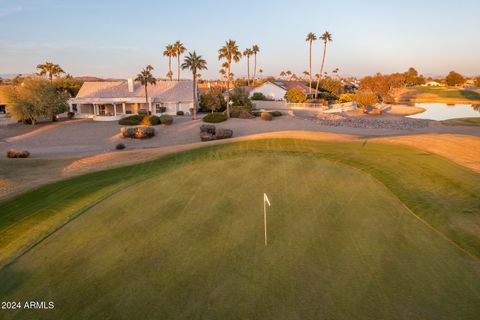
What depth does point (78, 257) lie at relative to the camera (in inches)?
356

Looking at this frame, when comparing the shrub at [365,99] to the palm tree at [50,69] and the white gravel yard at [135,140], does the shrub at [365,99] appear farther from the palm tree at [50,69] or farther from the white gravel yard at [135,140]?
the palm tree at [50,69]

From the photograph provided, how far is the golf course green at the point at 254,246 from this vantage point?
6855mm

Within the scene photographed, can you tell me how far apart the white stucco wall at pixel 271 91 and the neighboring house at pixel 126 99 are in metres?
22.2

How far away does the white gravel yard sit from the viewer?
3853 centimetres

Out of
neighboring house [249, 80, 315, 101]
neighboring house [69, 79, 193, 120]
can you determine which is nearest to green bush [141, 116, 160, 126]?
neighboring house [69, 79, 193, 120]

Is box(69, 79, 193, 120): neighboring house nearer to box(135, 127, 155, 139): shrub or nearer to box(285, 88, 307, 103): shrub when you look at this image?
box(135, 127, 155, 139): shrub

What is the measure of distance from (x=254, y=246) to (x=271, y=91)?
7315cm

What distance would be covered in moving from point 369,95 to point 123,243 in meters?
69.6

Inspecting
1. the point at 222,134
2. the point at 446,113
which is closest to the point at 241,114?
the point at 222,134

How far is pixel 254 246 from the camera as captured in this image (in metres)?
9.05

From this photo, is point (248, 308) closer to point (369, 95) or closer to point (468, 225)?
point (468, 225)

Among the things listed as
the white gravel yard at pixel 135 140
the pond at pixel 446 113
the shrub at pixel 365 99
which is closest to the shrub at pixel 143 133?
the white gravel yard at pixel 135 140

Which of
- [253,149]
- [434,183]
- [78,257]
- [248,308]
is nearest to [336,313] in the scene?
[248,308]

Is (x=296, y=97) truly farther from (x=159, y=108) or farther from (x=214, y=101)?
(x=159, y=108)
